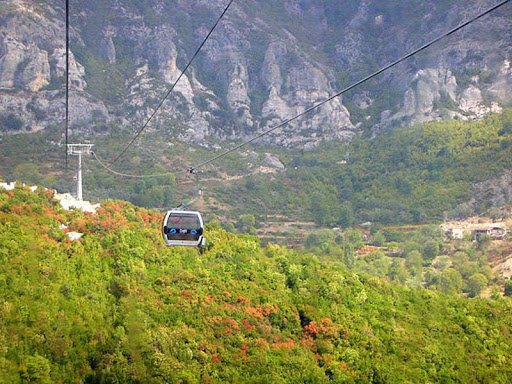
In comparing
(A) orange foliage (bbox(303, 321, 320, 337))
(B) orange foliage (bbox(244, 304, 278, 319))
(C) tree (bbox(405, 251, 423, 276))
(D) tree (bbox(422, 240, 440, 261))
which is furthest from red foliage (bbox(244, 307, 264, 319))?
(D) tree (bbox(422, 240, 440, 261))

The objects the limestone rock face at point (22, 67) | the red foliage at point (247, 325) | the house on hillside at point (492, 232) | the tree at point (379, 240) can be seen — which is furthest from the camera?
A: the limestone rock face at point (22, 67)

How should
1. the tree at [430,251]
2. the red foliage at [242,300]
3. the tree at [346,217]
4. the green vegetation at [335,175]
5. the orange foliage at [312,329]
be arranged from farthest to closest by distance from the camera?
the tree at [346,217], the green vegetation at [335,175], the tree at [430,251], the orange foliage at [312,329], the red foliage at [242,300]

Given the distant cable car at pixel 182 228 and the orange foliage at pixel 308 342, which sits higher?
the distant cable car at pixel 182 228

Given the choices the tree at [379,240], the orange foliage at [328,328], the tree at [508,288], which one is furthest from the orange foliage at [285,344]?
the tree at [379,240]

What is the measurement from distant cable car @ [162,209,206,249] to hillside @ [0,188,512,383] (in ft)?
28.8

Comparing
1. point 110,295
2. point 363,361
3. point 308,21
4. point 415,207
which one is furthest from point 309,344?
point 308,21

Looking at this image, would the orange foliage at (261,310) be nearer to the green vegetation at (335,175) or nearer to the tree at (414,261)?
the tree at (414,261)

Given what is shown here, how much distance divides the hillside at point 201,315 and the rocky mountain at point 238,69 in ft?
228

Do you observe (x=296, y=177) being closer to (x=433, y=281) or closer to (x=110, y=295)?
(x=433, y=281)

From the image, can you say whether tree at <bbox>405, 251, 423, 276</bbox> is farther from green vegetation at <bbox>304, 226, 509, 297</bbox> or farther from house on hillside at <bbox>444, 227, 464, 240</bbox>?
house on hillside at <bbox>444, 227, 464, 240</bbox>

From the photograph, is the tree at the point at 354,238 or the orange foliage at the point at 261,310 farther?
the tree at the point at 354,238

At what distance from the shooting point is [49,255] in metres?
33.7

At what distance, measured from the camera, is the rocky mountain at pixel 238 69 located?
111562mm

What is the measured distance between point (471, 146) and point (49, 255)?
92.1 m
